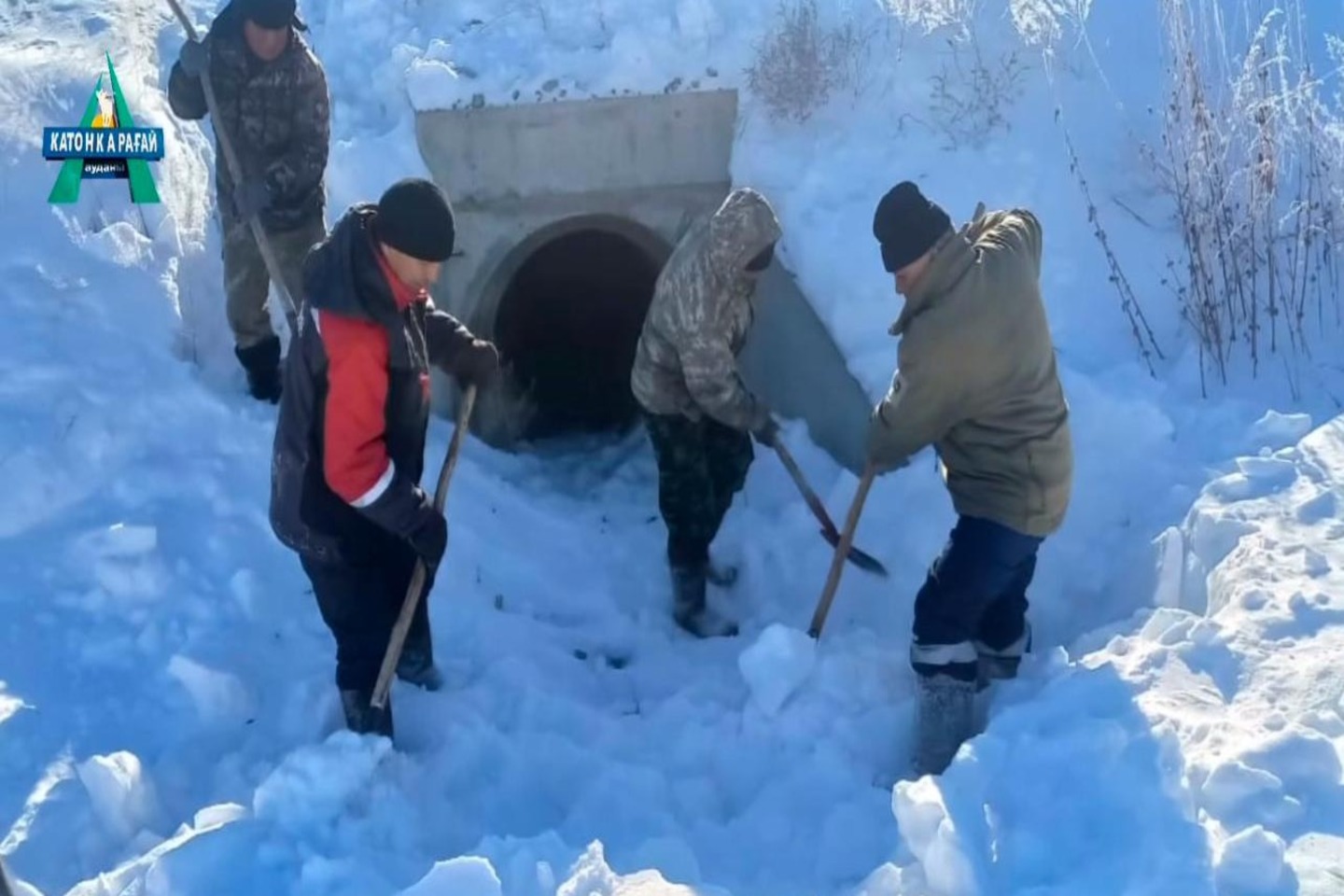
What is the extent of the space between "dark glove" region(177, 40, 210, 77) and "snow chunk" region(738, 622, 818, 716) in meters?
2.93

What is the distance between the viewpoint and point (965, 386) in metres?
3.70

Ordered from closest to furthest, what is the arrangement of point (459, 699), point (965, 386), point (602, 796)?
1. point (965, 386)
2. point (602, 796)
3. point (459, 699)

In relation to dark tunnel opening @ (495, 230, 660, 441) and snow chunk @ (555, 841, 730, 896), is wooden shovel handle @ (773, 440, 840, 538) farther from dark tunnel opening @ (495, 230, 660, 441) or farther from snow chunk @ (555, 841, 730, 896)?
dark tunnel opening @ (495, 230, 660, 441)

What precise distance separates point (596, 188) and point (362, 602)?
3.10m

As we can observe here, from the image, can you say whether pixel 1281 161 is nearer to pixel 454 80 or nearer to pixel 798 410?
pixel 798 410

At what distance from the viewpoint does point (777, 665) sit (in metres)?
4.36

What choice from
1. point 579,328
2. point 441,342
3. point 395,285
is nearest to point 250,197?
point 441,342

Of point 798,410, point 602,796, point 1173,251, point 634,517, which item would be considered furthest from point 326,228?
point 1173,251

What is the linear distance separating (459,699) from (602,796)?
63cm

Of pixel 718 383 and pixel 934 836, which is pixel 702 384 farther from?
pixel 934 836

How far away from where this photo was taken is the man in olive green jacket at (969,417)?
366 centimetres

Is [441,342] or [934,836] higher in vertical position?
[441,342]

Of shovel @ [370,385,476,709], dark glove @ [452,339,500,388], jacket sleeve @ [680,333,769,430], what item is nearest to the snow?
A: shovel @ [370,385,476,709]

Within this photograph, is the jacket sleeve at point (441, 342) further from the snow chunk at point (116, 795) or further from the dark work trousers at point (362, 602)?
the snow chunk at point (116, 795)
